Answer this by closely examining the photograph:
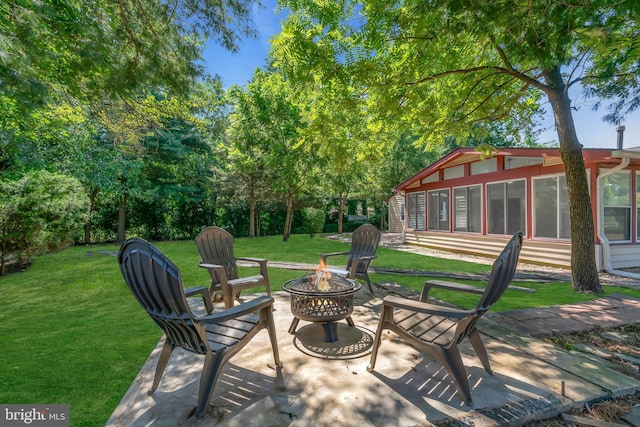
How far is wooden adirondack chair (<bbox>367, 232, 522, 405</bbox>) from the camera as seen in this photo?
1924mm

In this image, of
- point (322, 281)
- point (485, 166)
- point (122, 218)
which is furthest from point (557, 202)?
point (122, 218)

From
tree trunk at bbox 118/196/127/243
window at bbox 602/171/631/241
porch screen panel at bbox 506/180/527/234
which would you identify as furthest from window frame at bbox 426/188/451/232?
tree trunk at bbox 118/196/127/243

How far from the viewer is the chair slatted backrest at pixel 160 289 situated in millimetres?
1776

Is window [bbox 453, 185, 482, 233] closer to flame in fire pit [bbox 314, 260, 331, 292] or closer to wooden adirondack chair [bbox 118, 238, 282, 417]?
flame in fire pit [bbox 314, 260, 331, 292]

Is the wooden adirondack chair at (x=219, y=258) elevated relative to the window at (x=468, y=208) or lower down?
lower down

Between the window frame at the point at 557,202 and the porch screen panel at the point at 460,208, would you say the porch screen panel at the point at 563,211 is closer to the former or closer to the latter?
the window frame at the point at 557,202

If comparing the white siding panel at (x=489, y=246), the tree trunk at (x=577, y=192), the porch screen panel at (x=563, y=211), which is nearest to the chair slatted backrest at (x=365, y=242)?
the tree trunk at (x=577, y=192)

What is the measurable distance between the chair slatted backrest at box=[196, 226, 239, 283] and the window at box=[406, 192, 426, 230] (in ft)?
31.2

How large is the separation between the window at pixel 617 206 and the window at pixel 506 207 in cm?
165

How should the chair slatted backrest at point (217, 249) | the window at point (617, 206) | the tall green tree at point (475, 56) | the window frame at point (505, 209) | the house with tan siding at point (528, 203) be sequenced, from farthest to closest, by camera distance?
the window frame at point (505, 209) < the window at point (617, 206) < the house with tan siding at point (528, 203) < the chair slatted backrest at point (217, 249) < the tall green tree at point (475, 56)

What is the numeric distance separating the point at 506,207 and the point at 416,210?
420 centimetres

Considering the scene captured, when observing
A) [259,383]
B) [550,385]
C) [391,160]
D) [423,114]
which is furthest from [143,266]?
[391,160]

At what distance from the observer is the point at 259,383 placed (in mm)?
2143

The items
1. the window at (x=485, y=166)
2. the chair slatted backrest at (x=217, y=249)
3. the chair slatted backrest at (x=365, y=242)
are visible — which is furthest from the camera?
the window at (x=485, y=166)
